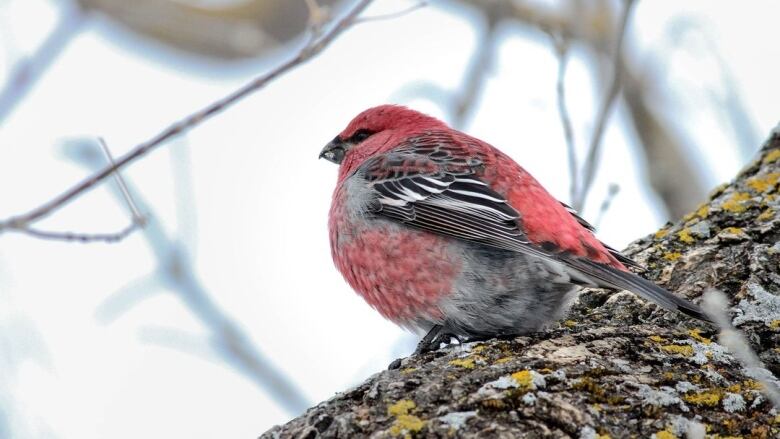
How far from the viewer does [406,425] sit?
2561mm

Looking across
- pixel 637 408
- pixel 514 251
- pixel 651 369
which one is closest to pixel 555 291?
pixel 514 251

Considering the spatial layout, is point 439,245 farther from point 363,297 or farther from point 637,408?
point 637,408

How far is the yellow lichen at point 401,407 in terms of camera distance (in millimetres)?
2625

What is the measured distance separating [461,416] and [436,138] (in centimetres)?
250

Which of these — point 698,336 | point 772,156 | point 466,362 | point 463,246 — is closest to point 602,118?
point 772,156

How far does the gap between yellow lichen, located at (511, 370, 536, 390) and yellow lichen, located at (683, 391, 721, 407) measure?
17.1 inches

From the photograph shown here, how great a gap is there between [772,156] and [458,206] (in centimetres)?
148

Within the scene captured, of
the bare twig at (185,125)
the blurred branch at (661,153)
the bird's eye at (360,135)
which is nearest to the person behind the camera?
the bare twig at (185,125)

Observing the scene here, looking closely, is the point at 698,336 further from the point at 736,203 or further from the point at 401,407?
the point at 401,407

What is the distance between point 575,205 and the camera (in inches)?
182

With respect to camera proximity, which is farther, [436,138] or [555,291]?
[436,138]

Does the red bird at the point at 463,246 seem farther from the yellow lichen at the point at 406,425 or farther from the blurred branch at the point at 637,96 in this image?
the blurred branch at the point at 637,96

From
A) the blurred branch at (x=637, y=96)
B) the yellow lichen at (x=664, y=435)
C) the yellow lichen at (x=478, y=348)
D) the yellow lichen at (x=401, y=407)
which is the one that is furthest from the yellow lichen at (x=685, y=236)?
the blurred branch at (x=637, y=96)

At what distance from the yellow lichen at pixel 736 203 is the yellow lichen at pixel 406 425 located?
2.02 metres
